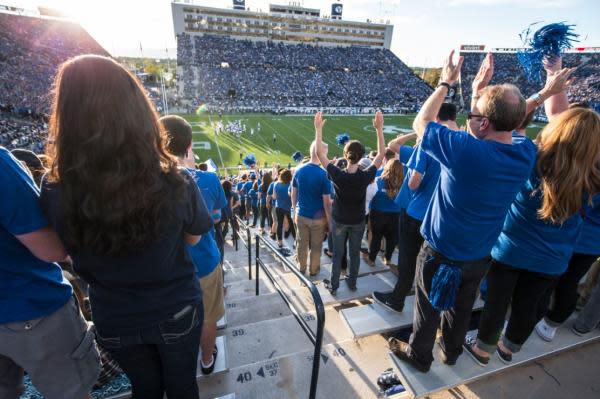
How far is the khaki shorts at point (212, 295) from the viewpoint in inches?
93.7

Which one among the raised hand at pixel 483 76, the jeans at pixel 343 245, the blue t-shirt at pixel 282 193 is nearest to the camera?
the raised hand at pixel 483 76

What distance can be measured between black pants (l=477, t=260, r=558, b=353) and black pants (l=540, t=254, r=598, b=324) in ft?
0.80

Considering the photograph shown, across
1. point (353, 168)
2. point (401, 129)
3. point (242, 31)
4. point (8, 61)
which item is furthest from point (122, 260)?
point (242, 31)

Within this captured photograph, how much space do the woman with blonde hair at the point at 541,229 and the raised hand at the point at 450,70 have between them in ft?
2.62

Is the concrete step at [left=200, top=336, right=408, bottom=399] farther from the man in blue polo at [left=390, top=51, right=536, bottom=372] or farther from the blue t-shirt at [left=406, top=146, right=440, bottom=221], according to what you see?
the blue t-shirt at [left=406, top=146, right=440, bottom=221]

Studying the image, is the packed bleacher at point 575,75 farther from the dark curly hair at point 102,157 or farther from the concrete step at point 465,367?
the dark curly hair at point 102,157

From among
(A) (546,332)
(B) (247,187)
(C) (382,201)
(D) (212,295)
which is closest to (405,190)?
(C) (382,201)

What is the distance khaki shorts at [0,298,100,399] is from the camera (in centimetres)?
157

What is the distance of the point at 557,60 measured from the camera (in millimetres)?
2396

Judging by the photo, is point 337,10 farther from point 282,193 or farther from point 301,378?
point 301,378

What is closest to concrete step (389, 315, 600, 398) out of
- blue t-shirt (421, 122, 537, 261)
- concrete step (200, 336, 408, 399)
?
concrete step (200, 336, 408, 399)

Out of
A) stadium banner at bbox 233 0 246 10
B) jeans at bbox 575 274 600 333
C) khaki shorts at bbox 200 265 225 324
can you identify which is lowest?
jeans at bbox 575 274 600 333

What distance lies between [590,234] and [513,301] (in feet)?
2.71

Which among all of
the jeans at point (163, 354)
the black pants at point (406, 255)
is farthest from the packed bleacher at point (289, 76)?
the jeans at point (163, 354)
